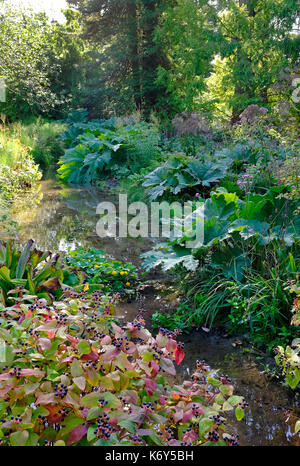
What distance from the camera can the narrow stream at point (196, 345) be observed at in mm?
2061

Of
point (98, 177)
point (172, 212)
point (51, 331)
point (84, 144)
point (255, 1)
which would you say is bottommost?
point (51, 331)

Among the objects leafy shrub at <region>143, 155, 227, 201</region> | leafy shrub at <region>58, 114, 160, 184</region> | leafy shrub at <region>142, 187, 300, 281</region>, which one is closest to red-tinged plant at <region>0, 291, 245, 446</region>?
leafy shrub at <region>142, 187, 300, 281</region>

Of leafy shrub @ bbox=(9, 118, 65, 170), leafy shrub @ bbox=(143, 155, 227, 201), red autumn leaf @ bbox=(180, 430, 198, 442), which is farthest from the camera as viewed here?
leafy shrub @ bbox=(9, 118, 65, 170)

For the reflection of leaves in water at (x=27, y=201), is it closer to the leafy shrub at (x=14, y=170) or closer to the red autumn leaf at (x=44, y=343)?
the leafy shrub at (x=14, y=170)

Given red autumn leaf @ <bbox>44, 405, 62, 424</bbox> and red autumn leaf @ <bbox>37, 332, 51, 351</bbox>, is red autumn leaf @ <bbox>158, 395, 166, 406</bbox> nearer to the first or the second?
red autumn leaf @ <bbox>44, 405, 62, 424</bbox>

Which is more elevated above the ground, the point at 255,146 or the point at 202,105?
the point at 202,105

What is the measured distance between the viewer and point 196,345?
2.83m

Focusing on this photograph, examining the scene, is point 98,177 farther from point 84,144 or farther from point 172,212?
point 172,212

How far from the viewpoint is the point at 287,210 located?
3.31m

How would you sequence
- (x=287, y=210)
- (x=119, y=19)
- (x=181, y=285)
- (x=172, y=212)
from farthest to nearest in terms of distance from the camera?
(x=119, y=19)
(x=172, y=212)
(x=181, y=285)
(x=287, y=210)

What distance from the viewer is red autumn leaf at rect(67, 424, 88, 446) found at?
123 cm

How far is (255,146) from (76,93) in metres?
14.9

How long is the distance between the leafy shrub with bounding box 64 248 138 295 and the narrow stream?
0.18 metres
